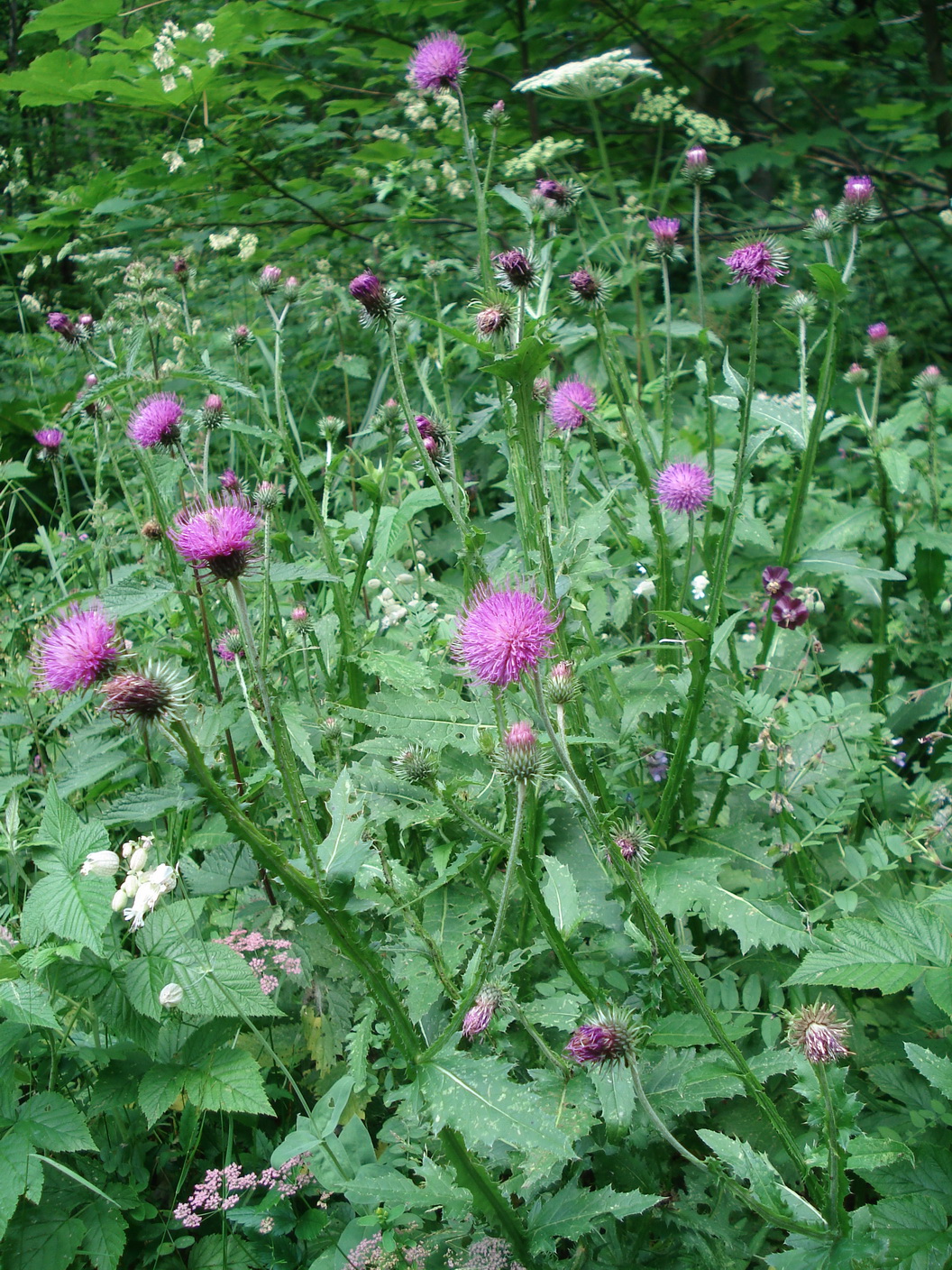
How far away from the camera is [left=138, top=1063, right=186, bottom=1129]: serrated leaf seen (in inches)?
68.0

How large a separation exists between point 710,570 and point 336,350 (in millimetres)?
3438

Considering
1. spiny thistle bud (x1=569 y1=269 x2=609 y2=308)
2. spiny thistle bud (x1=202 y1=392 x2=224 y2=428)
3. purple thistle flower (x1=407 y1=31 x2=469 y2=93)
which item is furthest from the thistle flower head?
purple thistle flower (x1=407 y1=31 x2=469 y2=93)

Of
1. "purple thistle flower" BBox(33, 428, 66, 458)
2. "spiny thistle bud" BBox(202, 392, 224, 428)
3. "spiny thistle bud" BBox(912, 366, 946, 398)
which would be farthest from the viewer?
"purple thistle flower" BBox(33, 428, 66, 458)

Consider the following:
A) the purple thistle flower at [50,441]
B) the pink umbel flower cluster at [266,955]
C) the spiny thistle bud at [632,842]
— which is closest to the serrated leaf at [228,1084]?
the pink umbel flower cluster at [266,955]

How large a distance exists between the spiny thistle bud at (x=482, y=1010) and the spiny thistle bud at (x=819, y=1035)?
455mm

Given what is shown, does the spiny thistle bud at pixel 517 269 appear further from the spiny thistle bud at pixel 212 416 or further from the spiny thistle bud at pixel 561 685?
the spiny thistle bud at pixel 212 416

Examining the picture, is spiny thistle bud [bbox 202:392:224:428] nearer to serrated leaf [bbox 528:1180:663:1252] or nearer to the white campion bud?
the white campion bud

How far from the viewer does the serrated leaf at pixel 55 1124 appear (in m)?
1.65

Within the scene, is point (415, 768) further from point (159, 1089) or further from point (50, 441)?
point (50, 441)

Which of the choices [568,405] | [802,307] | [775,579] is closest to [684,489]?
[775,579]

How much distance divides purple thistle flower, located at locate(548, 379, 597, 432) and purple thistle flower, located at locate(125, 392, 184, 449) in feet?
3.52

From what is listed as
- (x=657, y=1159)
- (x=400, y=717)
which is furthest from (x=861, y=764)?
(x=400, y=717)

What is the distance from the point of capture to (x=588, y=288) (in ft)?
7.42

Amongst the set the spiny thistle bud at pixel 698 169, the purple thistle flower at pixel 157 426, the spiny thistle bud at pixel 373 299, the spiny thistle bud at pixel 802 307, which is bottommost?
the purple thistle flower at pixel 157 426
